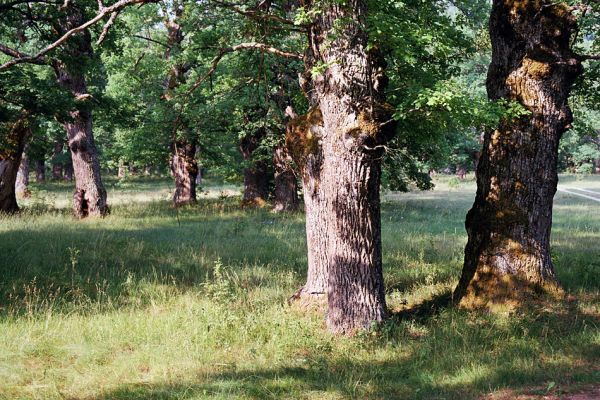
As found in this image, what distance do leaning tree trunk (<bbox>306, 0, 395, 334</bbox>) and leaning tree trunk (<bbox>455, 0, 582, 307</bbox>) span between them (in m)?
1.90

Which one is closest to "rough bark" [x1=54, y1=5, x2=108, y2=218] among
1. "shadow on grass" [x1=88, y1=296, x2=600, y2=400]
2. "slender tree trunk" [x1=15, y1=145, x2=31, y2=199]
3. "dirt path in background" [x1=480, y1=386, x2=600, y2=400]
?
"shadow on grass" [x1=88, y1=296, x2=600, y2=400]

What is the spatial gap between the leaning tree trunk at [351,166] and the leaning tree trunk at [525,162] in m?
1.90

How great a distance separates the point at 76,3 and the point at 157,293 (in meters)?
8.58

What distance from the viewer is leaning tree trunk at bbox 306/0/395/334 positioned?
22.8ft

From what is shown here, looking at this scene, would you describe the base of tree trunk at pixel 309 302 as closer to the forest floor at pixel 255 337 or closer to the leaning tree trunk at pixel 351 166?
the forest floor at pixel 255 337

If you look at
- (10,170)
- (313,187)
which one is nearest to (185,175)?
(10,170)

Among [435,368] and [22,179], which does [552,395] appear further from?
[22,179]

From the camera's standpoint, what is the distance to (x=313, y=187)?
26.3 ft

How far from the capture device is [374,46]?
659cm

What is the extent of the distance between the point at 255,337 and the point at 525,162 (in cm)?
442

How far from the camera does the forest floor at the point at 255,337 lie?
5434 millimetres

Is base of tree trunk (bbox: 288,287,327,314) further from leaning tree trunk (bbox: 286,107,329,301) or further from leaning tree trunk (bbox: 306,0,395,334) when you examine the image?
leaning tree trunk (bbox: 306,0,395,334)

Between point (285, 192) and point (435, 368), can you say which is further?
point (285, 192)

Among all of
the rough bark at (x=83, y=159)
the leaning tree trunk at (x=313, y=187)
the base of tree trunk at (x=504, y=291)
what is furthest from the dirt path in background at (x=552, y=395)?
the rough bark at (x=83, y=159)
